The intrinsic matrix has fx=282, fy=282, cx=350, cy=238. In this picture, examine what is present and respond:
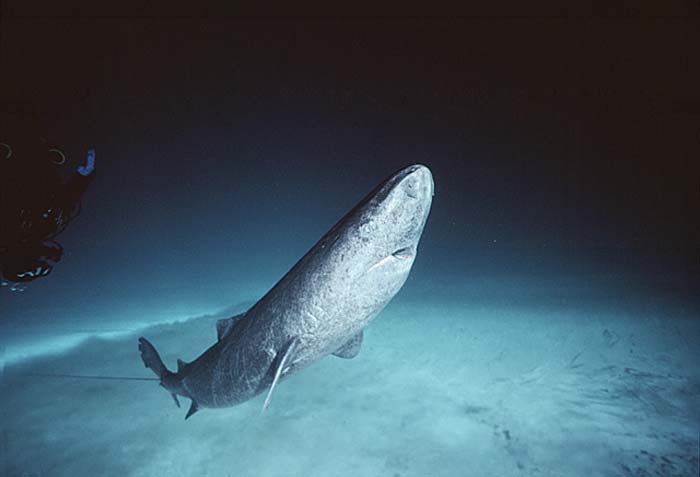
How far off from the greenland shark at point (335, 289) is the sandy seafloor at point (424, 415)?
224cm

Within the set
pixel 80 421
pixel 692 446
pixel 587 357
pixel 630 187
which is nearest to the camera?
pixel 692 446

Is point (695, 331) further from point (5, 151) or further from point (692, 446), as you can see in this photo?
point (5, 151)

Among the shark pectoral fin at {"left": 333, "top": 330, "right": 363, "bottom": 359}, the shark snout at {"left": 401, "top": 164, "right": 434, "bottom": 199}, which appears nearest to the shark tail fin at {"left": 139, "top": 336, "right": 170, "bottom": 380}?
the shark pectoral fin at {"left": 333, "top": 330, "right": 363, "bottom": 359}

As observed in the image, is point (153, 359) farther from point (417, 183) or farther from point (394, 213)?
point (417, 183)

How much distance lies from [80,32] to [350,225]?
15.2 m

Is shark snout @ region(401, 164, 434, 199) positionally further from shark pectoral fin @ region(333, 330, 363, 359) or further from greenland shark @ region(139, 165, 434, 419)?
shark pectoral fin @ region(333, 330, 363, 359)

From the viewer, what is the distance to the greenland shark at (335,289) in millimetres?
2104

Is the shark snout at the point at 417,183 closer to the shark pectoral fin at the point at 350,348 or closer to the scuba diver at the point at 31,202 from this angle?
the shark pectoral fin at the point at 350,348

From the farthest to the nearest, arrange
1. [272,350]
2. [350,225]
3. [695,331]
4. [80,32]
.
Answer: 1. [80,32]
2. [695,331]
3. [272,350]
4. [350,225]

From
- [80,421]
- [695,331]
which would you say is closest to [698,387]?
[695,331]

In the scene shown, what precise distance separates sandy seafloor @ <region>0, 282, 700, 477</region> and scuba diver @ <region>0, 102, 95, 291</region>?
11.4 ft

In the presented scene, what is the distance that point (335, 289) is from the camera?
7.77ft

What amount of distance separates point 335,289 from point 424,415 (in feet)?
13.1

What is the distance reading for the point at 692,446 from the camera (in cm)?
353
